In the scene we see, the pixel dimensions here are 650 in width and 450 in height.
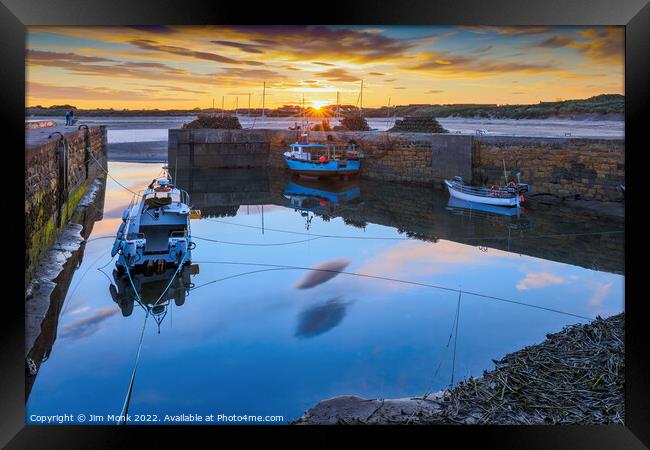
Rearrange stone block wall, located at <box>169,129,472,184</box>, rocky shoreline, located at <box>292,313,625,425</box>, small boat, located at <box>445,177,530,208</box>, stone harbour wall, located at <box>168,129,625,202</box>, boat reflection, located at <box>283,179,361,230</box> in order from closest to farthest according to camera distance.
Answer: rocky shoreline, located at <box>292,313,625,425</box>
small boat, located at <box>445,177,530,208</box>
stone harbour wall, located at <box>168,129,625,202</box>
boat reflection, located at <box>283,179,361,230</box>
stone block wall, located at <box>169,129,472,184</box>

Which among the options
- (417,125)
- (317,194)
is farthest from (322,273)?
(417,125)

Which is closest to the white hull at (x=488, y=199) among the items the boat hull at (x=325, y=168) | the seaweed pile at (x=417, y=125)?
the boat hull at (x=325, y=168)

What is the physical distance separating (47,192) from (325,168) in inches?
337

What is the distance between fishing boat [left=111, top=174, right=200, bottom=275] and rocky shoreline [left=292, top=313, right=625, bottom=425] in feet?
10.5

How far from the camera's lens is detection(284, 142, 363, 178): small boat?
15719 mm

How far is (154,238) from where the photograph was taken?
7402mm

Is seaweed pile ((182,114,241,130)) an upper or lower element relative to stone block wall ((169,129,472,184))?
upper

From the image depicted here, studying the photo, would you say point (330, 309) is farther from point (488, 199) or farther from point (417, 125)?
point (417, 125)

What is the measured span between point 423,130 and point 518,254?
9.81 metres

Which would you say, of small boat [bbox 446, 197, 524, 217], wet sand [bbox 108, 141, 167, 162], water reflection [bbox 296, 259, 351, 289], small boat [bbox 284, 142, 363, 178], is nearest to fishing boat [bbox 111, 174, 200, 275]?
water reflection [bbox 296, 259, 351, 289]

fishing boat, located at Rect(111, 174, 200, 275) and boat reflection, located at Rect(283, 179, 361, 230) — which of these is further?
boat reflection, located at Rect(283, 179, 361, 230)

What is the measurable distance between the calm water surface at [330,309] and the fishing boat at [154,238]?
0.28 metres

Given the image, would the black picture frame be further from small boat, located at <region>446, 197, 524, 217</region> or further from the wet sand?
the wet sand

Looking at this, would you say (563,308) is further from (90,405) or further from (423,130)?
(423,130)
